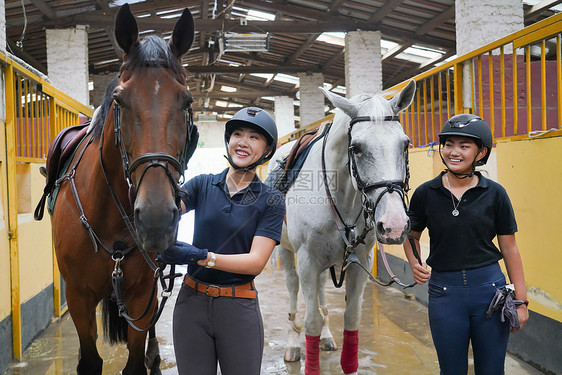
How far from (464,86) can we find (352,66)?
20.8 feet

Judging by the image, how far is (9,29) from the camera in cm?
923

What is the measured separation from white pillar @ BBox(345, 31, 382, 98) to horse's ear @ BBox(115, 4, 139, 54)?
872 cm

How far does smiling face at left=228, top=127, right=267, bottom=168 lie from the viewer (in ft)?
5.52

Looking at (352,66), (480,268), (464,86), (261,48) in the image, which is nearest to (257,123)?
(480,268)

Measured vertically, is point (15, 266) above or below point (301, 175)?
below

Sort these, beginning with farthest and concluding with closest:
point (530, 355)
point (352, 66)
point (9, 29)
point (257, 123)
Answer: point (352, 66) → point (9, 29) → point (530, 355) → point (257, 123)

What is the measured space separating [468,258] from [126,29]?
1.65 m

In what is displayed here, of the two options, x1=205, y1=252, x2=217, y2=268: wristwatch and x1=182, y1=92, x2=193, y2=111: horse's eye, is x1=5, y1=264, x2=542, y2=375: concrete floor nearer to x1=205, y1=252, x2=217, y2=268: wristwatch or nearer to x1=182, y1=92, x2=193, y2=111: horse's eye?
x1=205, y1=252, x2=217, y2=268: wristwatch

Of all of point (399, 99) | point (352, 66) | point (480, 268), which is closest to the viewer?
point (480, 268)

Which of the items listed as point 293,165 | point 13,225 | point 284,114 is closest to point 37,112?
point 13,225

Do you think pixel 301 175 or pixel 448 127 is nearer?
pixel 448 127

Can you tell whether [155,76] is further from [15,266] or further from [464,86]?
[464,86]

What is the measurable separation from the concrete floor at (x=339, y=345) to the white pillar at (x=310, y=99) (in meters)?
9.66

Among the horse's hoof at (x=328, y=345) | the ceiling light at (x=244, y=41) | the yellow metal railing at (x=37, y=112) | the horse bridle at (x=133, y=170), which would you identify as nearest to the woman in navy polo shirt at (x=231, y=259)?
the horse bridle at (x=133, y=170)
